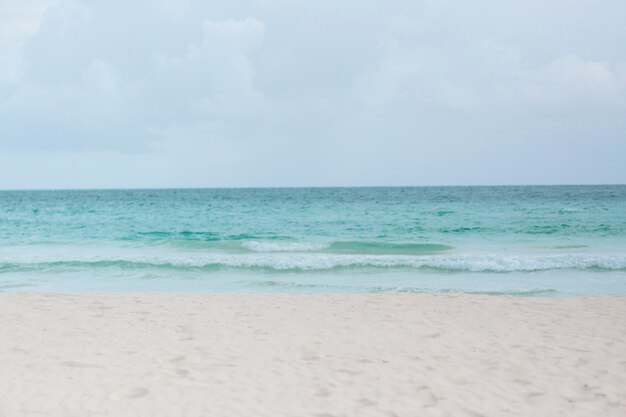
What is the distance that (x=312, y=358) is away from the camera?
649 cm

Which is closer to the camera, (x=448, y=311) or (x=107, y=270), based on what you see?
(x=448, y=311)

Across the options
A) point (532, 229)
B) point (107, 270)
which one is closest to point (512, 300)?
point (107, 270)

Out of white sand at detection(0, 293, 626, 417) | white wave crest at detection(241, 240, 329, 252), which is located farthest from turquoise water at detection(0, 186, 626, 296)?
white sand at detection(0, 293, 626, 417)

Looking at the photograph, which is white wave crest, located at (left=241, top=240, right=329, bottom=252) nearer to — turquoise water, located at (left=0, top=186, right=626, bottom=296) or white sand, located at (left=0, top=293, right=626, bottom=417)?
turquoise water, located at (left=0, top=186, right=626, bottom=296)

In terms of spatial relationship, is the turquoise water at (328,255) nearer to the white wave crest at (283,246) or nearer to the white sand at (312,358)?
the white wave crest at (283,246)

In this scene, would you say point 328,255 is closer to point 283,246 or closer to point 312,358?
point 283,246

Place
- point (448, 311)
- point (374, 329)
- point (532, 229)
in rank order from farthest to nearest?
point (532, 229), point (448, 311), point (374, 329)

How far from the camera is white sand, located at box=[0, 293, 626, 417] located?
508 cm

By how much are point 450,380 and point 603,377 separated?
→ 1.50m

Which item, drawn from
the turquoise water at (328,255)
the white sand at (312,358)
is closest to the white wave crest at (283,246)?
the turquoise water at (328,255)

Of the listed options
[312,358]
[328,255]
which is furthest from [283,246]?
[312,358]

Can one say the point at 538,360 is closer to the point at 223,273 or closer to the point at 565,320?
the point at 565,320

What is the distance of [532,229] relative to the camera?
26.0 m

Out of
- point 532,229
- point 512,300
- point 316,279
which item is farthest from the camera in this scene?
point 532,229
